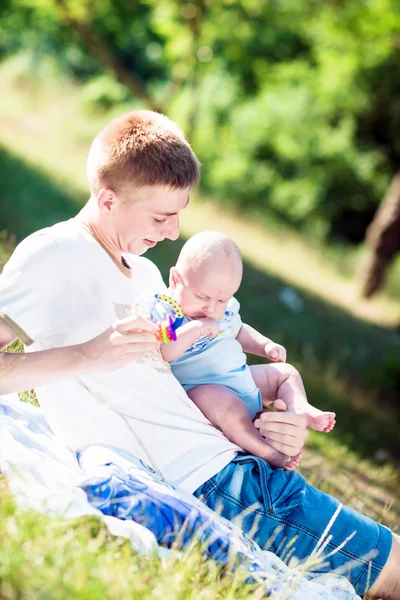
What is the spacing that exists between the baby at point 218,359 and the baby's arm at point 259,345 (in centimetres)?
18

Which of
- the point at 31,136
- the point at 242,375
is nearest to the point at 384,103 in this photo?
the point at 31,136

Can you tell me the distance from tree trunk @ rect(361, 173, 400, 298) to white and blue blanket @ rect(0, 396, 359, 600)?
36.4 ft

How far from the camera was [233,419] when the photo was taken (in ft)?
9.20

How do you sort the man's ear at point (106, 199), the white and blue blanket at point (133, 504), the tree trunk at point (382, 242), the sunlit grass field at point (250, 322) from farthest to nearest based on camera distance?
the tree trunk at point (382, 242) < the man's ear at point (106, 199) < the white and blue blanket at point (133, 504) < the sunlit grass field at point (250, 322)

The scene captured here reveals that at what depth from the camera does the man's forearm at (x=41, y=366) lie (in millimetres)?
2469

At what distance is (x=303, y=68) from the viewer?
1836cm

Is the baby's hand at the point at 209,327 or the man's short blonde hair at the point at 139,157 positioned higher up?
the man's short blonde hair at the point at 139,157

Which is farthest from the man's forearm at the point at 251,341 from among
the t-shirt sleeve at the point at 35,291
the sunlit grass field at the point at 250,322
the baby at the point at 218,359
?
the sunlit grass field at the point at 250,322

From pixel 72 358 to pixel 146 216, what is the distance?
58 cm

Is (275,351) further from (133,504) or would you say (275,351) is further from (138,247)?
(133,504)

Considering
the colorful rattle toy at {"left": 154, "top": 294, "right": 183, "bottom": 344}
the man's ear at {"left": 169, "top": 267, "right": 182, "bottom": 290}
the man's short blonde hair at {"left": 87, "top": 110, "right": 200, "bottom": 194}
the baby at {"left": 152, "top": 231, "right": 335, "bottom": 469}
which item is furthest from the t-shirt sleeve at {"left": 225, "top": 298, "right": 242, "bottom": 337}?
the man's short blonde hair at {"left": 87, "top": 110, "right": 200, "bottom": 194}

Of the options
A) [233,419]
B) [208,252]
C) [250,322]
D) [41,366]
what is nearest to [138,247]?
[208,252]

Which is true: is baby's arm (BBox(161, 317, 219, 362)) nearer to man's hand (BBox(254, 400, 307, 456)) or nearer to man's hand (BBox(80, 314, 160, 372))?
man's hand (BBox(80, 314, 160, 372))

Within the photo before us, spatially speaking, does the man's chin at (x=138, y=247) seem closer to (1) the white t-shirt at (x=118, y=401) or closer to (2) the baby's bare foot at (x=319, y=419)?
(1) the white t-shirt at (x=118, y=401)
